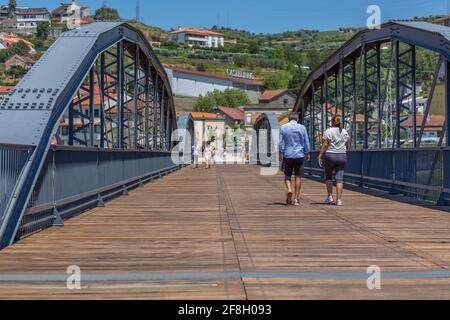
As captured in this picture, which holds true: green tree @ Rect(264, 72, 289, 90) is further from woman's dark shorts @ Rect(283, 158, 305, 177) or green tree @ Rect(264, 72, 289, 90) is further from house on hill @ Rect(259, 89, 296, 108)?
woman's dark shorts @ Rect(283, 158, 305, 177)

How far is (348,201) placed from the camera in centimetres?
1432

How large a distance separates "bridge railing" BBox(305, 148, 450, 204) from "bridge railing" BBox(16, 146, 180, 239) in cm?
602

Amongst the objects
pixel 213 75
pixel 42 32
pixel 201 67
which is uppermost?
pixel 42 32

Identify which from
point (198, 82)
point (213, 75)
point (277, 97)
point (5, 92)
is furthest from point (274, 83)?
point (5, 92)

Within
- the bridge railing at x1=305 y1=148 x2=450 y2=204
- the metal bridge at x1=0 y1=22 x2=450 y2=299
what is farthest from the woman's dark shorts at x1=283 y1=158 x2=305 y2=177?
the bridge railing at x1=305 y1=148 x2=450 y2=204

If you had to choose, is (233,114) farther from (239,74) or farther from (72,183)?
(72,183)

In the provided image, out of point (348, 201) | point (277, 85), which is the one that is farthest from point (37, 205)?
point (277, 85)

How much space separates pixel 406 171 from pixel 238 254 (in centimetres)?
880

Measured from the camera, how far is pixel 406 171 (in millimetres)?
15086

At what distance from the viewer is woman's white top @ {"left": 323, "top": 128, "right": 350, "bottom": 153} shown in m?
13.2

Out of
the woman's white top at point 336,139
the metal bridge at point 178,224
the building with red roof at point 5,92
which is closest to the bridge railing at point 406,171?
the metal bridge at point 178,224

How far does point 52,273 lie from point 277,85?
161893mm

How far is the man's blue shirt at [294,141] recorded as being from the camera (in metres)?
13.3

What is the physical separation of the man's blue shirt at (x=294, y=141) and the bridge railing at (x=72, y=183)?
3397 millimetres
